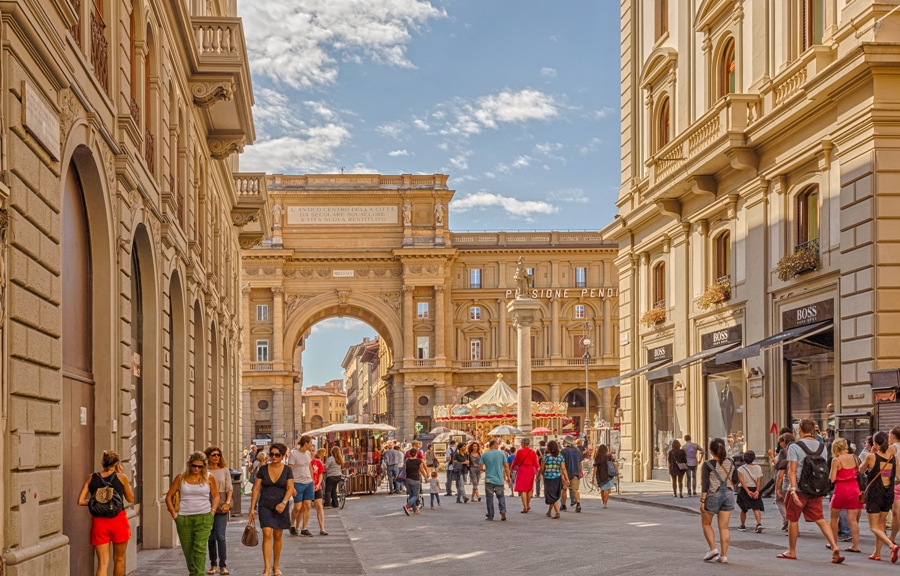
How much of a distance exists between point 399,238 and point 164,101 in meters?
63.8

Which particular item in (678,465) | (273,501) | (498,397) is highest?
(273,501)

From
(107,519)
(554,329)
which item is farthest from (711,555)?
(554,329)

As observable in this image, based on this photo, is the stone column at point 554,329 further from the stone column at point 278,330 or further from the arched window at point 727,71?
the arched window at point 727,71

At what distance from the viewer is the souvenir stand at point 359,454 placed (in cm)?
3619

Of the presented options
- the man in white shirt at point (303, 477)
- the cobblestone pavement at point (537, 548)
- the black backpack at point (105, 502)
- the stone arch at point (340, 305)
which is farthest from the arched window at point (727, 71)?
the stone arch at point (340, 305)

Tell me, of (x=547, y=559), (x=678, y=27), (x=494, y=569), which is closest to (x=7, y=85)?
(x=494, y=569)

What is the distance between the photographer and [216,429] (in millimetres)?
29000

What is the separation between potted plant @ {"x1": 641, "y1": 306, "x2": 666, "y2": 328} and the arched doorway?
71.3 feet

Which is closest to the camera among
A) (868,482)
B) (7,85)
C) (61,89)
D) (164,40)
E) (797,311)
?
(7,85)

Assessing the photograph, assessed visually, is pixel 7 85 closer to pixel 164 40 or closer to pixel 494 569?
pixel 494 569

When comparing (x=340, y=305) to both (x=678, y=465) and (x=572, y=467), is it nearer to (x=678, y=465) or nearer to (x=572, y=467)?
(x=678, y=465)

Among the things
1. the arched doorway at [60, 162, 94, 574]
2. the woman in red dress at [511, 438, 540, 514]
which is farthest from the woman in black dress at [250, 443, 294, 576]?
the woman in red dress at [511, 438, 540, 514]

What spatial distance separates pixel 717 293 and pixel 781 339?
4576 millimetres

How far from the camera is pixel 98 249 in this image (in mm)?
13078
